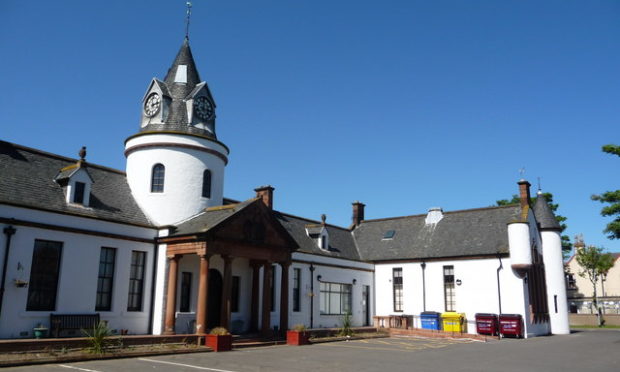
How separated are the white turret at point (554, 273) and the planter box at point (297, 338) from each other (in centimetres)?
1832

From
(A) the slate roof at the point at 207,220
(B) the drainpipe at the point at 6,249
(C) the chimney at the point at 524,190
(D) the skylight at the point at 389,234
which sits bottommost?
(B) the drainpipe at the point at 6,249

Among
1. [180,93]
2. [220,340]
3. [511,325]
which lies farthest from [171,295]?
[511,325]

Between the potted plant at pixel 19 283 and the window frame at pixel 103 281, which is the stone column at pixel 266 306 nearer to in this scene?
the window frame at pixel 103 281

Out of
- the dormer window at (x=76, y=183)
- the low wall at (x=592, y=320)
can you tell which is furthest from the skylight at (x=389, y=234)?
the low wall at (x=592, y=320)

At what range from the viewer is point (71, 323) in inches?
775

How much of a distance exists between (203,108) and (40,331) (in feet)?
44.1

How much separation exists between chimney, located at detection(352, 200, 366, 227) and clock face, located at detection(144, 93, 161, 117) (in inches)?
788

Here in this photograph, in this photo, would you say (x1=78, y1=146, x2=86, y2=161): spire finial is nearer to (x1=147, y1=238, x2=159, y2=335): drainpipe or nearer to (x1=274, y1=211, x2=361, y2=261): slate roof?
(x1=147, y1=238, x2=159, y2=335): drainpipe

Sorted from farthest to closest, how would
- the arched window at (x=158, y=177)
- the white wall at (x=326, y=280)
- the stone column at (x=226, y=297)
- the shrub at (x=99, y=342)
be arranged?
the white wall at (x=326, y=280) < the arched window at (x=158, y=177) < the stone column at (x=226, y=297) < the shrub at (x=99, y=342)

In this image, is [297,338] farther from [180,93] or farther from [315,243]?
[180,93]

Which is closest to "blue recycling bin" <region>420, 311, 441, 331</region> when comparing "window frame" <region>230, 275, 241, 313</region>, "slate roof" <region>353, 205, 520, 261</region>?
"slate roof" <region>353, 205, 520, 261</region>

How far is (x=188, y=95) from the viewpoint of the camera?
2706 cm

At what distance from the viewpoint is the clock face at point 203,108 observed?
1057 inches

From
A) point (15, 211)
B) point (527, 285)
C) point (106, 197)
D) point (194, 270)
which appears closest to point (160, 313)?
point (194, 270)
